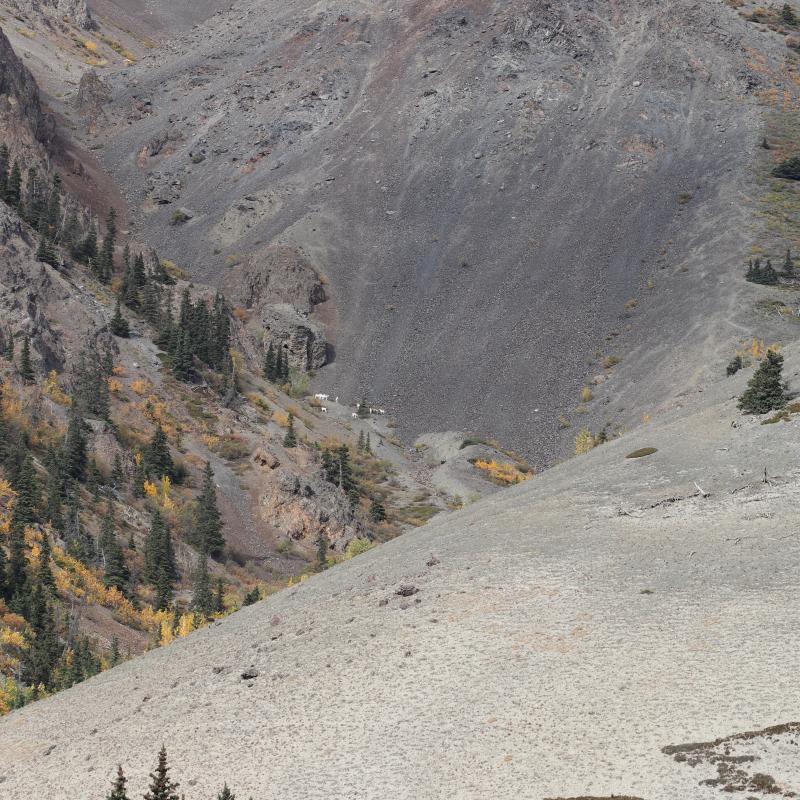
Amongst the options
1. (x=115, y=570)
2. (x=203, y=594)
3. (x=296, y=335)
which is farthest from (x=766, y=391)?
(x=296, y=335)

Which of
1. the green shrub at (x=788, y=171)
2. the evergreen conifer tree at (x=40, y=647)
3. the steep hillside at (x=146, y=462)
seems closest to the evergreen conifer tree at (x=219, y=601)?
the steep hillside at (x=146, y=462)

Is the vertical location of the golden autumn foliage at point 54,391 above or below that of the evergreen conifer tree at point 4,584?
above

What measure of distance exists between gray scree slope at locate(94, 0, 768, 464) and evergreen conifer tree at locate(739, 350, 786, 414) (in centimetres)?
5468

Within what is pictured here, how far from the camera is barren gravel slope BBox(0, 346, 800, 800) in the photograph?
76.8ft

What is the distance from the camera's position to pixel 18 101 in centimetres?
14112

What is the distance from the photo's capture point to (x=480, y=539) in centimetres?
3956

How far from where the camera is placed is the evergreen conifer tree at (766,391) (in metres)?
47.3

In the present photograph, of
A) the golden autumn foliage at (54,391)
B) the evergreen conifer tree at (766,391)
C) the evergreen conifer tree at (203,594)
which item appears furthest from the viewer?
the golden autumn foliage at (54,391)

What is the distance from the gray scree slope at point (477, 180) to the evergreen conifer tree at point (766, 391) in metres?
54.7

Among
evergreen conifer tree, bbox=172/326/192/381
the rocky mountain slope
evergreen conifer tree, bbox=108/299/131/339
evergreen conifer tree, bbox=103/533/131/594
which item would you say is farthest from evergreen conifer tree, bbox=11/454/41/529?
evergreen conifer tree, bbox=108/299/131/339

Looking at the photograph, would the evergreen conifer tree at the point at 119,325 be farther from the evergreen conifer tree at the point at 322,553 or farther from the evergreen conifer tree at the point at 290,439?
the evergreen conifer tree at the point at 322,553

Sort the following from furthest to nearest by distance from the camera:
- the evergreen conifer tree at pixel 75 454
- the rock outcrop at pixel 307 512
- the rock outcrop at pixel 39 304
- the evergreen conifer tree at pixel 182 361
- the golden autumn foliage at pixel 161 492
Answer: the evergreen conifer tree at pixel 182 361 < the rock outcrop at pixel 39 304 < the rock outcrop at pixel 307 512 < the golden autumn foliage at pixel 161 492 < the evergreen conifer tree at pixel 75 454

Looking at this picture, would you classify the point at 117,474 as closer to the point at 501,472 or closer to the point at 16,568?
the point at 16,568

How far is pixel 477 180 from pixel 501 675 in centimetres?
12963
